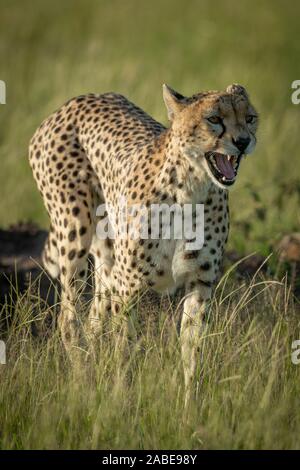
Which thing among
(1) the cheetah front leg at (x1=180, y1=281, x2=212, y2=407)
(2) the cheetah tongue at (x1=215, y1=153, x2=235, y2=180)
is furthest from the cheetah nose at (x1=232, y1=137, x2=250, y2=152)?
(1) the cheetah front leg at (x1=180, y1=281, x2=212, y2=407)

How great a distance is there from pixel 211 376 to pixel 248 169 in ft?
15.3

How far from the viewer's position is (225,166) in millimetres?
4320

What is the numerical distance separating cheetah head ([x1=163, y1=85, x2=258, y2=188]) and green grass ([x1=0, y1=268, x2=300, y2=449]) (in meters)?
0.60

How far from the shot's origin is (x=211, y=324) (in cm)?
445

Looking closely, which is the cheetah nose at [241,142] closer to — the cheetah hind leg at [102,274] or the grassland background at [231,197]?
Result: the grassland background at [231,197]

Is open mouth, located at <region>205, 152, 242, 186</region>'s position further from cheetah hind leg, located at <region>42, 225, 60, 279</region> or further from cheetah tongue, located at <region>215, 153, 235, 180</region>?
cheetah hind leg, located at <region>42, 225, 60, 279</region>

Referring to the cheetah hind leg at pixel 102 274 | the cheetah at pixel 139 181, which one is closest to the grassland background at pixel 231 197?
the cheetah at pixel 139 181

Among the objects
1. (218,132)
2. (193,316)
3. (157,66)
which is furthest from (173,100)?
(157,66)

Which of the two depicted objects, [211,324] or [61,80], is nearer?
[211,324]

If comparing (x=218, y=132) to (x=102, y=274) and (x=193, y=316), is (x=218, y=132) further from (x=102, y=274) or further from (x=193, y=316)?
(x=102, y=274)

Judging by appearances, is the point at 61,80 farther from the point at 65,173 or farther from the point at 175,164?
→ the point at 175,164

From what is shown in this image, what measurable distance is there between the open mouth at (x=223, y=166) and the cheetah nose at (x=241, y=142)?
0.25 feet

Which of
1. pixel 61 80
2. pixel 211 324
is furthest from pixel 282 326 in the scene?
pixel 61 80
